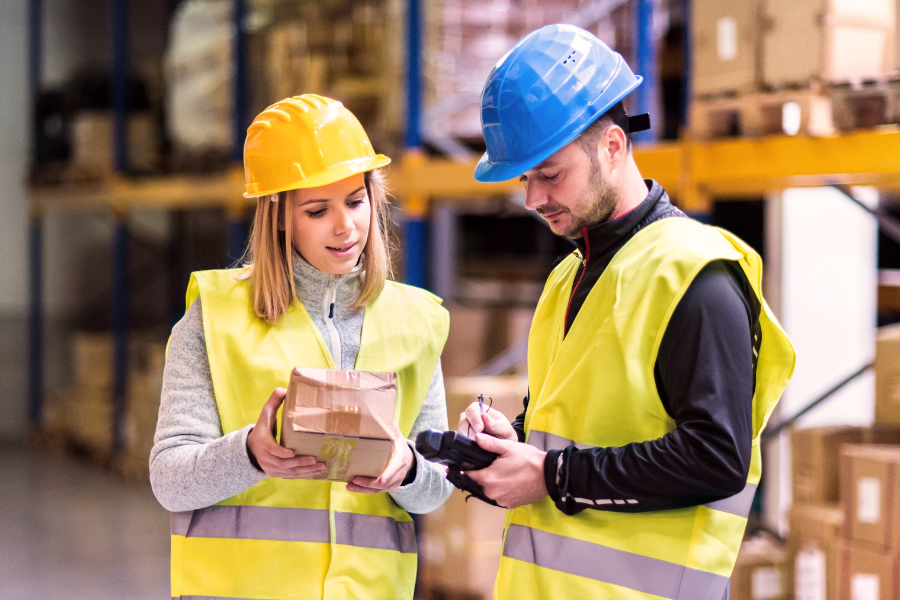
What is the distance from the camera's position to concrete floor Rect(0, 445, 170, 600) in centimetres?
697

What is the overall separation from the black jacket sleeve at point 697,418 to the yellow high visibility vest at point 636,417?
25 millimetres

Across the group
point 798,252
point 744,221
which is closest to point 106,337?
point 744,221

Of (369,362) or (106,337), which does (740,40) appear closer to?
(369,362)

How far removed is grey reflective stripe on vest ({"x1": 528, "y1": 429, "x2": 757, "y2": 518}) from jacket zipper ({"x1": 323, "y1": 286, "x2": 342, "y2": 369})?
0.54 metres

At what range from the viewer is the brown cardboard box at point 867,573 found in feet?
12.6

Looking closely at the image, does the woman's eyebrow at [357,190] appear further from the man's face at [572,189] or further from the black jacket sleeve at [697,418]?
the black jacket sleeve at [697,418]

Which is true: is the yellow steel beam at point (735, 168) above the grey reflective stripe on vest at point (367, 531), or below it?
above

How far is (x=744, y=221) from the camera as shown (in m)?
8.92

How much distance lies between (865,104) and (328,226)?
8.62ft

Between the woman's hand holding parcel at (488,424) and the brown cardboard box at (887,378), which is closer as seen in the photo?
the woman's hand holding parcel at (488,424)

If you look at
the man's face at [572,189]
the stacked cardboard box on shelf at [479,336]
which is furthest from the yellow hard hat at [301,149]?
the stacked cardboard box on shelf at [479,336]

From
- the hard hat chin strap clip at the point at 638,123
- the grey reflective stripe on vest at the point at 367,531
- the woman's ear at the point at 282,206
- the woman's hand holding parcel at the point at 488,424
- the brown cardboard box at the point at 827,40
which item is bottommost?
the grey reflective stripe on vest at the point at 367,531

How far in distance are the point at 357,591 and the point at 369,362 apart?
1.72 feet

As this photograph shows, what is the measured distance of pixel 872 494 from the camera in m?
3.92
